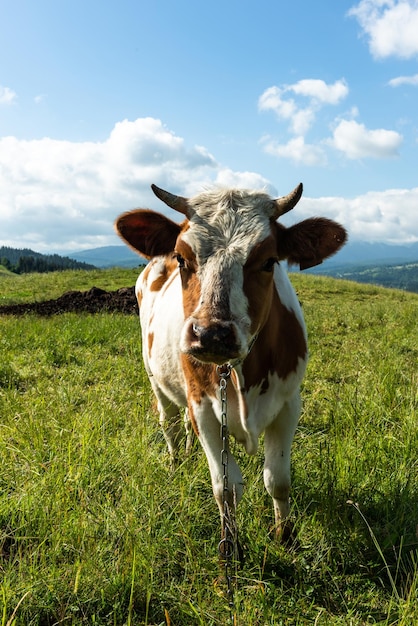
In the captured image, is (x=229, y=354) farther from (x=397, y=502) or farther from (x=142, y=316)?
(x=142, y=316)

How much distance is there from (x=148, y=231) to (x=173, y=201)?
1.66 feet

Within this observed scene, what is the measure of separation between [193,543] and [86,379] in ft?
15.6

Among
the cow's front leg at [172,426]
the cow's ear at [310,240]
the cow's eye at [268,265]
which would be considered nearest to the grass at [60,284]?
the cow's front leg at [172,426]

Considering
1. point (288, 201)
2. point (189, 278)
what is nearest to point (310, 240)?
point (288, 201)

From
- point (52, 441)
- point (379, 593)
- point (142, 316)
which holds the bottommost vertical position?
Answer: point (379, 593)

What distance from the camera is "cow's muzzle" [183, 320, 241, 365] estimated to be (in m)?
2.67

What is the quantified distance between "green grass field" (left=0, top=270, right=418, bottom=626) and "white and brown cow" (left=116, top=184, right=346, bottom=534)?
1.12 feet

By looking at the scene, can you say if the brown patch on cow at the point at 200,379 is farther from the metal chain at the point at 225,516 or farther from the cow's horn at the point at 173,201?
the cow's horn at the point at 173,201

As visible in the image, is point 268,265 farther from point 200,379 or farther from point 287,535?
point 287,535

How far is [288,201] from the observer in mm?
3510

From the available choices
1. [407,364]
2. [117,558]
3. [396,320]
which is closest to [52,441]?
[117,558]

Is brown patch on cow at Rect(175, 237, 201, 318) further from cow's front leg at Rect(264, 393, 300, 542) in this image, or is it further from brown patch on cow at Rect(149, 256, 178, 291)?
brown patch on cow at Rect(149, 256, 178, 291)

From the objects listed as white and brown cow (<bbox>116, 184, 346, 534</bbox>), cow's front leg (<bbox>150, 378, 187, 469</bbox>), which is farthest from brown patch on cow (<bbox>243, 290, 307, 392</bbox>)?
cow's front leg (<bbox>150, 378, 187, 469</bbox>)

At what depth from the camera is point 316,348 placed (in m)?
9.45
